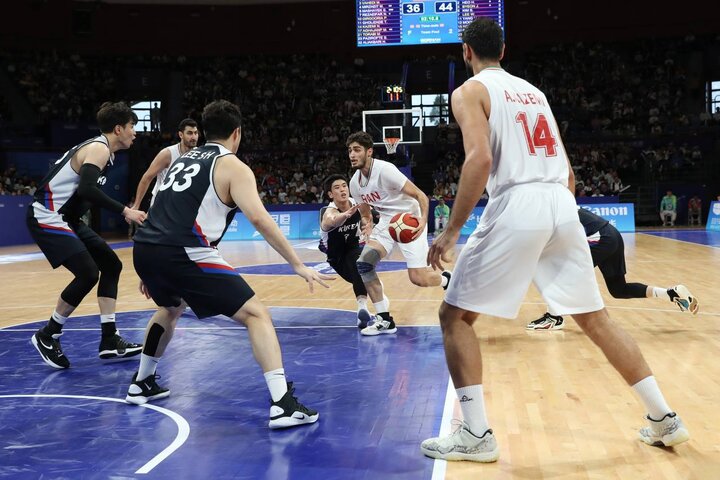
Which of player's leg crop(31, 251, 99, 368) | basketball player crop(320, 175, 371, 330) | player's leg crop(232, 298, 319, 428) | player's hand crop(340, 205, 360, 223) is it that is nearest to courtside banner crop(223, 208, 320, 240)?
basketball player crop(320, 175, 371, 330)

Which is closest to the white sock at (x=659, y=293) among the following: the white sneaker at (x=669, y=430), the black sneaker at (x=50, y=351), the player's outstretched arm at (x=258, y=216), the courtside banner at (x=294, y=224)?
the white sneaker at (x=669, y=430)

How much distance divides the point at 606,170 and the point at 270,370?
2705cm

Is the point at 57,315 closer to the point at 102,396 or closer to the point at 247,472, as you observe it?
the point at 102,396

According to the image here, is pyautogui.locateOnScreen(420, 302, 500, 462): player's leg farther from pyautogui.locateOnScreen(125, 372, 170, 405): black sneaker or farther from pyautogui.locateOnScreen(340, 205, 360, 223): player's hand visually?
pyautogui.locateOnScreen(340, 205, 360, 223): player's hand

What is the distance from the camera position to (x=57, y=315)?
588cm

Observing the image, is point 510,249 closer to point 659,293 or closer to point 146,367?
Result: point 146,367

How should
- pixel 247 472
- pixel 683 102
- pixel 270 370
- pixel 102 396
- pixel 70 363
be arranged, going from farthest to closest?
pixel 683 102, pixel 70 363, pixel 102 396, pixel 270 370, pixel 247 472

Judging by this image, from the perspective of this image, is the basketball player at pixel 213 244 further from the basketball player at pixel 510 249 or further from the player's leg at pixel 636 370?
the player's leg at pixel 636 370

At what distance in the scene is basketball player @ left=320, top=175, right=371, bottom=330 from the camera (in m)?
7.24

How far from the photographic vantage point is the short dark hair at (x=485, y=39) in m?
3.59

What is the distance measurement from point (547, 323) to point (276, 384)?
146 inches

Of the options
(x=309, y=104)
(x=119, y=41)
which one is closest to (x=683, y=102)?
(x=309, y=104)

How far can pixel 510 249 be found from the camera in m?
3.37

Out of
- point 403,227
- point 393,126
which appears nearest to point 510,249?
point 403,227
